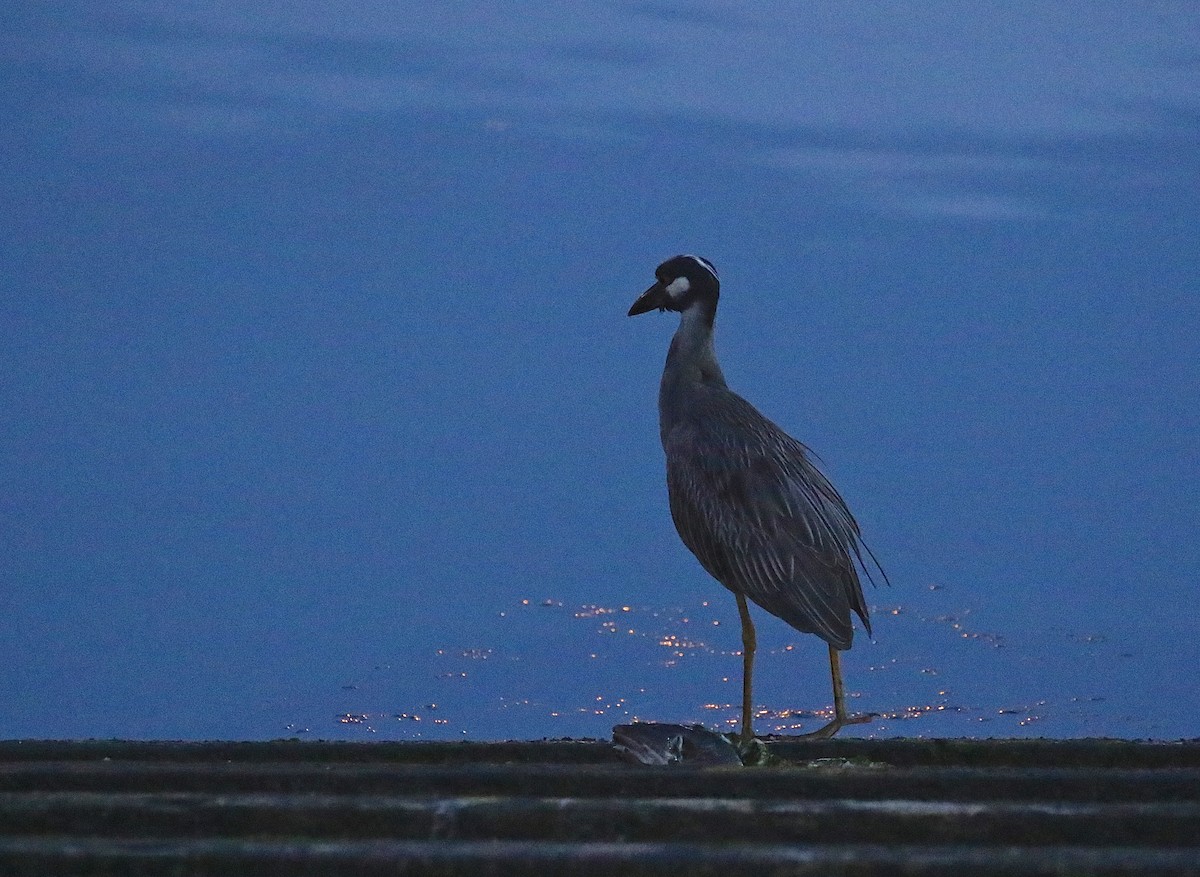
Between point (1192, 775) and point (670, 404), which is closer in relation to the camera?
point (1192, 775)

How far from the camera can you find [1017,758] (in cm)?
586

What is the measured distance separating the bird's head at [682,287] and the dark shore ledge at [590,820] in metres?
5.14

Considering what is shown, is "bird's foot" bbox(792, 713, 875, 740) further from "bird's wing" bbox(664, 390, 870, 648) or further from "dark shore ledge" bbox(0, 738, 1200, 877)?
"dark shore ledge" bbox(0, 738, 1200, 877)

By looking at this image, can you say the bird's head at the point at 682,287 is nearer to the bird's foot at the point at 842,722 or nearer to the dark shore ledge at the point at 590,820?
the bird's foot at the point at 842,722

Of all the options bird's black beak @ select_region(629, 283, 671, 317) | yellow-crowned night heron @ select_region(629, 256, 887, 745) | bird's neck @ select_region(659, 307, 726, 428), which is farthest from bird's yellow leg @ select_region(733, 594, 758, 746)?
bird's black beak @ select_region(629, 283, 671, 317)

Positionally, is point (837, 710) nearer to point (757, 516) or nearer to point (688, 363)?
point (757, 516)

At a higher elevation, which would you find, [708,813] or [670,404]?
[670,404]

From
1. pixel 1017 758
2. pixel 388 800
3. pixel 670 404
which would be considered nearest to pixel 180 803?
pixel 388 800

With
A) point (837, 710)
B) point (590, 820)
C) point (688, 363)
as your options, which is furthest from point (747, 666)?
point (590, 820)

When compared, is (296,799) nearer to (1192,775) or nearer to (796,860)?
(796,860)

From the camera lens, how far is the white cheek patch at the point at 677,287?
9.51 metres

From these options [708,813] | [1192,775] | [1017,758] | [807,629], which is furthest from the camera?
[807,629]

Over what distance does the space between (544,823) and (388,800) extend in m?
0.47

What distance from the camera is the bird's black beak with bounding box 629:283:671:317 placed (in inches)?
381
